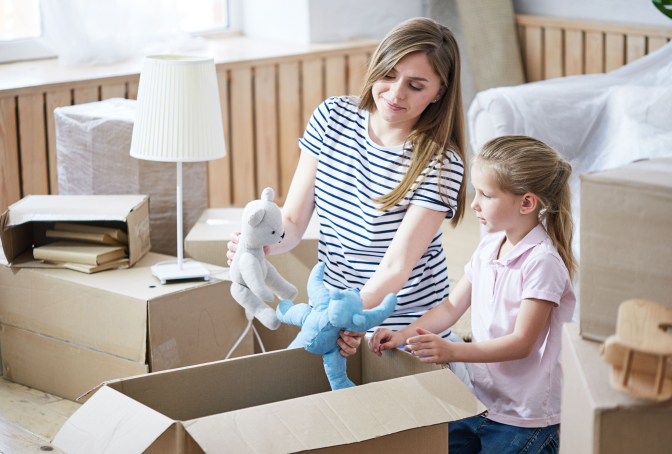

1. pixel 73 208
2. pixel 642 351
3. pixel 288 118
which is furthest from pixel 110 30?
pixel 642 351

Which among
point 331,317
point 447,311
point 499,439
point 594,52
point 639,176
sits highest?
point 594,52

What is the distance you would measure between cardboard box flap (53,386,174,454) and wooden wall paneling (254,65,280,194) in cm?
203

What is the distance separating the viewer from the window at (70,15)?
100.0 inches

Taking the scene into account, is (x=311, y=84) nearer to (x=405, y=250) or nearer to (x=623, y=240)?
(x=405, y=250)

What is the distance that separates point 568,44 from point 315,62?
1.12 metres

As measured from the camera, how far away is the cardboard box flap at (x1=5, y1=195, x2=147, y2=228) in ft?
5.43

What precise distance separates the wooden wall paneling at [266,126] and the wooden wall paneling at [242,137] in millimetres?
27

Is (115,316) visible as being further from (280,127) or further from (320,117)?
(280,127)

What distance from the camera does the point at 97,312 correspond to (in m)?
1.62

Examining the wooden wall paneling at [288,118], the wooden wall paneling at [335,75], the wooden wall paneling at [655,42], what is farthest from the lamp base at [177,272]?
the wooden wall paneling at [655,42]

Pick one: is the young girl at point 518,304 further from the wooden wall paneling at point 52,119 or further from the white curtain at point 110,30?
the white curtain at point 110,30

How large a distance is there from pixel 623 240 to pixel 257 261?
591 mm

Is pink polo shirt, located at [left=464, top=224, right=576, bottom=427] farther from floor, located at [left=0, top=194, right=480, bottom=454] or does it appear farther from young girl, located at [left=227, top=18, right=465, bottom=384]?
floor, located at [left=0, top=194, right=480, bottom=454]

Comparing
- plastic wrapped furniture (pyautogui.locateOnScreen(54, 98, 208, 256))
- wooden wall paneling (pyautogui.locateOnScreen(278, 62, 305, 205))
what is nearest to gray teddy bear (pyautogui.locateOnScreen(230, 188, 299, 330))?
plastic wrapped furniture (pyautogui.locateOnScreen(54, 98, 208, 256))
